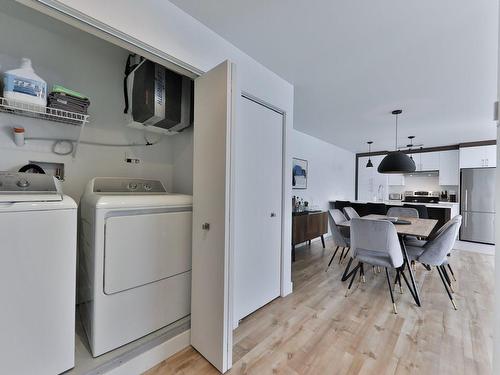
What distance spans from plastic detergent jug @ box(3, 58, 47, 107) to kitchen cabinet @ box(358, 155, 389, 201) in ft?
23.3

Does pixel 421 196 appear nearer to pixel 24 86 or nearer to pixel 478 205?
pixel 478 205

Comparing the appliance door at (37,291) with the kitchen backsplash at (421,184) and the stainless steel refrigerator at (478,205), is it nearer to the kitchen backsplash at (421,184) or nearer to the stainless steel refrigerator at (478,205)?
the stainless steel refrigerator at (478,205)

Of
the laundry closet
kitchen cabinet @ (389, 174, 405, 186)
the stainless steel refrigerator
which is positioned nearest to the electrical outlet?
the laundry closet

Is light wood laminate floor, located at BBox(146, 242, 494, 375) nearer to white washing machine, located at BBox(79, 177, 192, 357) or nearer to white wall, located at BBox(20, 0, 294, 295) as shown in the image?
white washing machine, located at BBox(79, 177, 192, 357)

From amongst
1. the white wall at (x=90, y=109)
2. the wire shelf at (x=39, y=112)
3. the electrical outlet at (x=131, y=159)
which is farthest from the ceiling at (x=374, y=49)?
the electrical outlet at (x=131, y=159)

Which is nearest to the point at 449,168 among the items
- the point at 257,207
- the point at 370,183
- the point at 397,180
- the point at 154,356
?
the point at 397,180

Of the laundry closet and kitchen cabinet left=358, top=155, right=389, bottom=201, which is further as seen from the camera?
kitchen cabinet left=358, top=155, right=389, bottom=201

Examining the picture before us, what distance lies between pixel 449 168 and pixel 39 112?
23.7 feet

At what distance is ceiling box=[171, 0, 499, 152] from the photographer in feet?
5.10

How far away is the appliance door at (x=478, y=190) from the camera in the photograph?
187 inches

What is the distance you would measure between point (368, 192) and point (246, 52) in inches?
244

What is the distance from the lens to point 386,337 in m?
1.83

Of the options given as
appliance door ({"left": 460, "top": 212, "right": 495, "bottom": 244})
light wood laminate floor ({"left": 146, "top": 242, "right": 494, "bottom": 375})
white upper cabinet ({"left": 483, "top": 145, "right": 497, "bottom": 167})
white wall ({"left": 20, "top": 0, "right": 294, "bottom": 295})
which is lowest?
light wood laminate floor ({"left": 146, "top": 242, "right": 494, "bottom": 375})

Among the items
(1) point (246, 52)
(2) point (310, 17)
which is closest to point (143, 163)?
(1) point (246, 52)
